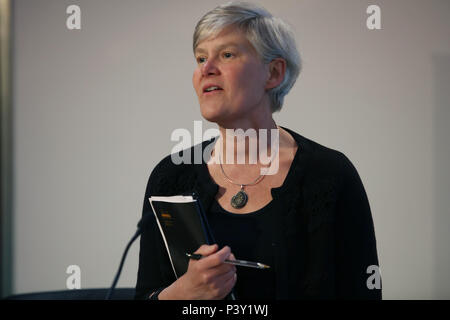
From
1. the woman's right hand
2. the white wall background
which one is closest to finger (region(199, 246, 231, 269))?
the woman's right hand

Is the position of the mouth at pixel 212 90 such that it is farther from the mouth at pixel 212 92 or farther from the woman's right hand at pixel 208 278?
the woman's right hand at pixel 208 278

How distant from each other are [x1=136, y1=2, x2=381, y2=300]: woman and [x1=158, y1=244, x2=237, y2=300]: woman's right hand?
0.06 m

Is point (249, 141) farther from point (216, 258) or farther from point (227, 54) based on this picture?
point (216, 258)

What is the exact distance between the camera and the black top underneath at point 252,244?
1.18 m

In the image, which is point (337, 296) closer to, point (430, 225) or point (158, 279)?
point (158, 279)

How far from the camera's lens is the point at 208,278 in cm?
101

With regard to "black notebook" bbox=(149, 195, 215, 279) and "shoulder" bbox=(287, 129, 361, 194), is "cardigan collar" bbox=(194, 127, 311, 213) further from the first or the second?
"black notebook" bbox=(149, 195, 215, 279)

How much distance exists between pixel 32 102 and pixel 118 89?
0.47 m

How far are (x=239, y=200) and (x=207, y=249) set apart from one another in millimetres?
246

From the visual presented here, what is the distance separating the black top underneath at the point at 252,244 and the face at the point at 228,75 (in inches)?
10.2

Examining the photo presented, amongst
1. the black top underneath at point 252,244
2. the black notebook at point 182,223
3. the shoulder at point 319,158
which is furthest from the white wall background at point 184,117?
the black notebook at point 182,223

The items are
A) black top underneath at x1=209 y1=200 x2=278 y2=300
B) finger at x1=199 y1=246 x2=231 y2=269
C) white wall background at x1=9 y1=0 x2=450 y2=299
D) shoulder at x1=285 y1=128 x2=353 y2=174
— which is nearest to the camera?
finger at x1=199 y1=246 x2=231 y2=269

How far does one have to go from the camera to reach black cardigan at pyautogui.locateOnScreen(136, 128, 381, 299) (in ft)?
3.87
